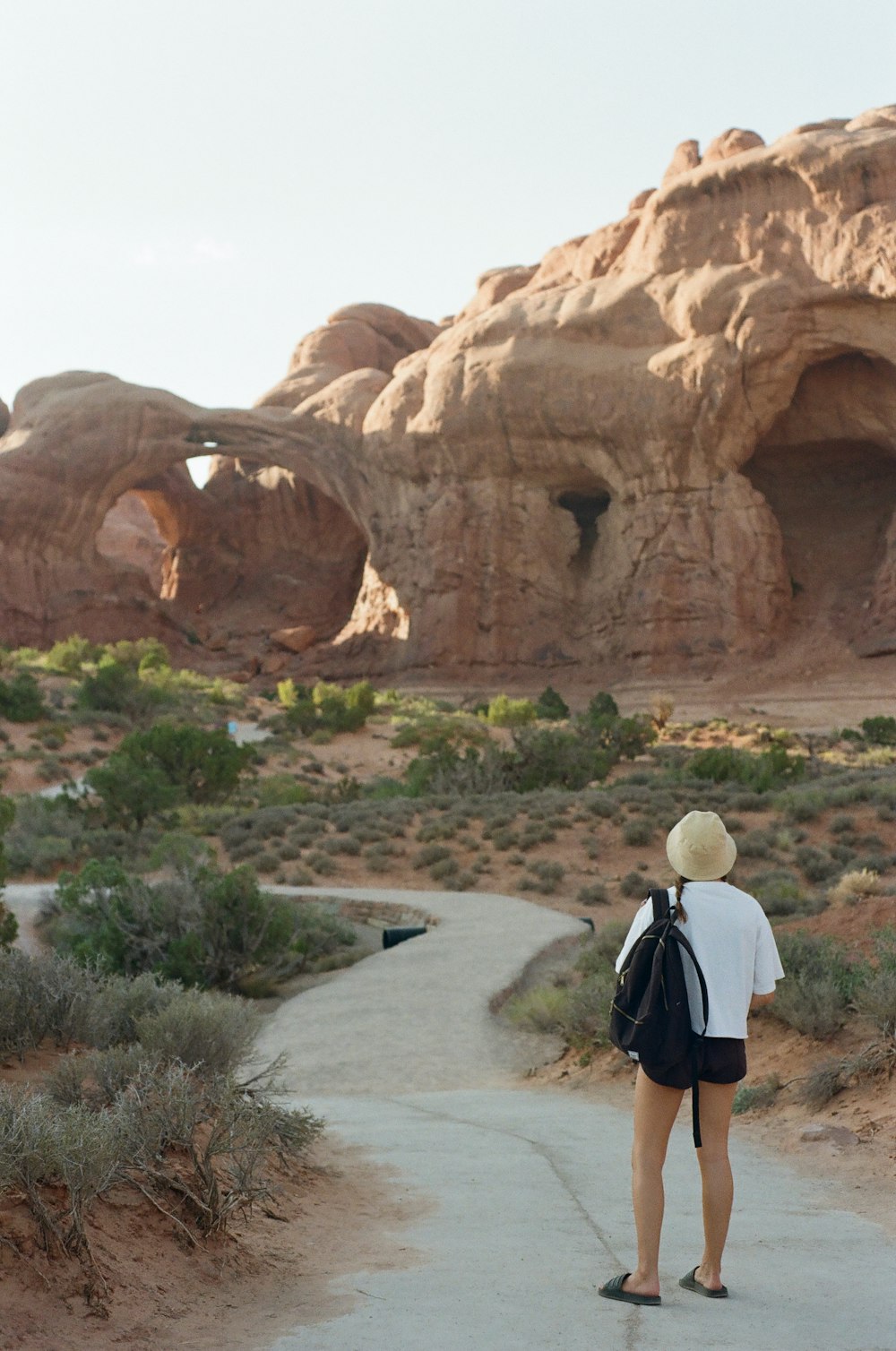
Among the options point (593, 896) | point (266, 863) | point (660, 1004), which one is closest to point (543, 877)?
point (593, 896)

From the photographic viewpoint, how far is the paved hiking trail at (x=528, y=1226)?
3521mm

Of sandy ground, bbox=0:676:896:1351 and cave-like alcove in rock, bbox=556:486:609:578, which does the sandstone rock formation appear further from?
sandy ground, bbox=0:676:896:1351

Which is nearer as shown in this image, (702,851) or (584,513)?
(702,851)

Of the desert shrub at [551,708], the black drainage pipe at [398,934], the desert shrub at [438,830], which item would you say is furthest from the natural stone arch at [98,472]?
the black drainage pipe at [398,934]

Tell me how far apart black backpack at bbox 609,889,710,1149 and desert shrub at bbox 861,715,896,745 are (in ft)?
85.4

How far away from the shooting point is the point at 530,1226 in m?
4.68

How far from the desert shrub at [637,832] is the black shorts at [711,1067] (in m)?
14.4

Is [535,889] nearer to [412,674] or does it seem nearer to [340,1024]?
[340,1024]

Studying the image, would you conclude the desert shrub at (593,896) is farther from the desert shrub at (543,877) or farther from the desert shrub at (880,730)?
the desert shrub at (880,730)

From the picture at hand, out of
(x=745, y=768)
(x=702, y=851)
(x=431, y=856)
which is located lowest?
(x=431, y=856)

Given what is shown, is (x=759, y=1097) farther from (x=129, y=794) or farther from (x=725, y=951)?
(x=129, y=794)

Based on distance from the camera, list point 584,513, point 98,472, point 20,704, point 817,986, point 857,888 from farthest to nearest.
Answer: point 98,472 < point 584,513 < point 20,704 < point 857,888 < point 817,986

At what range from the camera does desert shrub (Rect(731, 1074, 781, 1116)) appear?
288 inches

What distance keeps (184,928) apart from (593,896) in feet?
19.4
